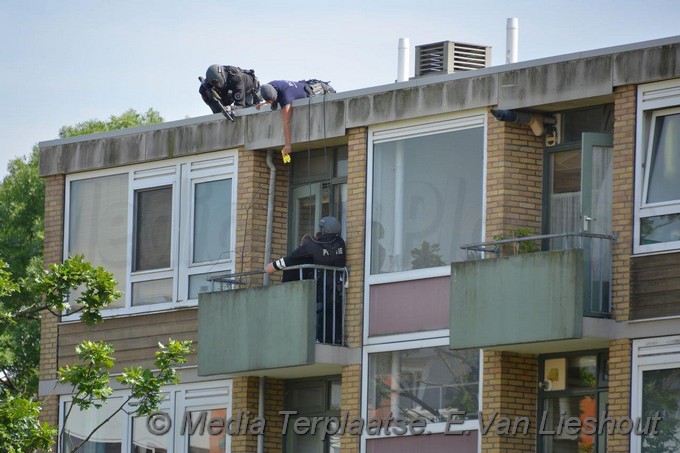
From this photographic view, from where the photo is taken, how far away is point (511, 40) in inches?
1121

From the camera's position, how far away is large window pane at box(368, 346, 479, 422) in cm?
2556

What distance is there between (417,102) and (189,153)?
14.6 feet

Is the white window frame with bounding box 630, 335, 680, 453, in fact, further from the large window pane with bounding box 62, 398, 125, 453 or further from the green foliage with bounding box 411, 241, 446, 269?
the large window pane with bounding box 62, 398, 125, 453

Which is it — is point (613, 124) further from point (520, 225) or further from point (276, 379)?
point (276, 379)

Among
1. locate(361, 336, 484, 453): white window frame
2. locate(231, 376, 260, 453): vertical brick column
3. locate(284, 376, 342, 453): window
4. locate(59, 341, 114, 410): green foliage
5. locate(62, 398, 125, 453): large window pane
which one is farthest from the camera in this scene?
locate(62, 398, 125, 453): large window pane

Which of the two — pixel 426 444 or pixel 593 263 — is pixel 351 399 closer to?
pixel 426 444

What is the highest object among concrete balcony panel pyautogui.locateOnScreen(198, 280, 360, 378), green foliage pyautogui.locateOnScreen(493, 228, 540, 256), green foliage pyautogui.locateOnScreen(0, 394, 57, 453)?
green foliage pyautogui.locateOnScreen(493, 228, 540, 256)

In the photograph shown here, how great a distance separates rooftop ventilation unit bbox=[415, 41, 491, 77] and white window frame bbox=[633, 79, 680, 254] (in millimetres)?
5309

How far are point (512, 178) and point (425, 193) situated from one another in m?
1.56

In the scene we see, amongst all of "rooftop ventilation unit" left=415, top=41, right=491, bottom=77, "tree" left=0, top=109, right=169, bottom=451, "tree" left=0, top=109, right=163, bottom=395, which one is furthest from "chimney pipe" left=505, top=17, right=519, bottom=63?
"tree" left=0, top=109, right=163, bottom=395

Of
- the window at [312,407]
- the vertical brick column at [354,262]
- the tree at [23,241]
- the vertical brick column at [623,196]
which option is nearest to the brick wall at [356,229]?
the vertical brick column at [354,262]

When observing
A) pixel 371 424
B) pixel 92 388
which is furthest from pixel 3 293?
pixel 371 424

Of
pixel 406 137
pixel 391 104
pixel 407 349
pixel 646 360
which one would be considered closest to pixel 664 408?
pixel 646 360

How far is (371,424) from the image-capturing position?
87.2 ft
